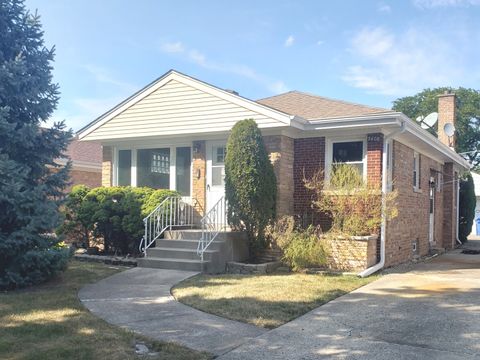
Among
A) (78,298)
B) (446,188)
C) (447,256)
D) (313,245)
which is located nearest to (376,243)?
(313,245)

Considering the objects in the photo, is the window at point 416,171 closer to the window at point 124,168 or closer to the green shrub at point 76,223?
the window at point 124,168

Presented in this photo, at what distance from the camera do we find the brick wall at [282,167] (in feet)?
36.2

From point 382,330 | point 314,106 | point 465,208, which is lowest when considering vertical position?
point 382,330

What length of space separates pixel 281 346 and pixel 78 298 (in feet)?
11.6

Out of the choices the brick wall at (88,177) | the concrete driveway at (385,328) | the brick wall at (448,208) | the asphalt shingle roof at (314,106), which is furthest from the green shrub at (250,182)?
the brick wall at (88,177)

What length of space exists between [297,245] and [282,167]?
2158 mm

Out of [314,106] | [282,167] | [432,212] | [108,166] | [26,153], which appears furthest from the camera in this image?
[432,212]

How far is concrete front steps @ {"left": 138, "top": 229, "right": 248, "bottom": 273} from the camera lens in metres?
9.55

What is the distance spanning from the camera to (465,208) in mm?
20750

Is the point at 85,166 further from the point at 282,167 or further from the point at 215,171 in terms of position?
the point at 282,167

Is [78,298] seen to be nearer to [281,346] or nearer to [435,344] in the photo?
[281,346]

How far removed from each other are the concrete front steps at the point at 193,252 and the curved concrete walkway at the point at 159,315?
103cm

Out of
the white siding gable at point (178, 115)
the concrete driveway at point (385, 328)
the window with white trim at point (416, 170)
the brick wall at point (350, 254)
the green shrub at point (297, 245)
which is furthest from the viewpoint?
the window with white trim at point (416, 170)

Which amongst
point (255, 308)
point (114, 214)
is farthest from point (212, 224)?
point (255, 308)
